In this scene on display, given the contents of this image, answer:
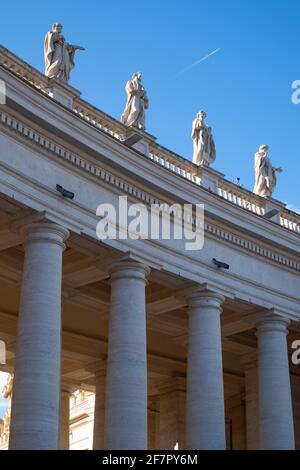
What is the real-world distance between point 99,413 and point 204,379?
18.3 metres

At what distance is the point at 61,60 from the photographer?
52.6 m

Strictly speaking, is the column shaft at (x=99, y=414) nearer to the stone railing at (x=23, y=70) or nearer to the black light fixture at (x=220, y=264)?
the black light fixture at (x=220, y=264)

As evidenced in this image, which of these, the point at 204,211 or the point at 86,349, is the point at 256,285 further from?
the point at 86,349

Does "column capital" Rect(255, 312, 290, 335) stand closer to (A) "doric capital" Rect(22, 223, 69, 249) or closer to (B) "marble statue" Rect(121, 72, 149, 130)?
(B) "marble statue" Rect(121, 72, 149, 130)

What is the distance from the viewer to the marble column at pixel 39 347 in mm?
41000

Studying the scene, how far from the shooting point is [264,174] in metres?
66.9

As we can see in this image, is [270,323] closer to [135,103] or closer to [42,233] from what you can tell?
[135,103]

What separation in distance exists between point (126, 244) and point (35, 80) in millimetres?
11224

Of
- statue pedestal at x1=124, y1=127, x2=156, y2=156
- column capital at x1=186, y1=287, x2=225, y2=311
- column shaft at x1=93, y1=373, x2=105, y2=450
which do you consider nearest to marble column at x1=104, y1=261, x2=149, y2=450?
column capital at x1=186, y1=287, x2=225, y2=311

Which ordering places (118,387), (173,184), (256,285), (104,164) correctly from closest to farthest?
(118,387), (104,164), (173,184), (256,285)

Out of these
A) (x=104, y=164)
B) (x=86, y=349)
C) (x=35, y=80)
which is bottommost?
(x=86, y=349)

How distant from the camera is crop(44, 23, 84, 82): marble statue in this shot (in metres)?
52.1
